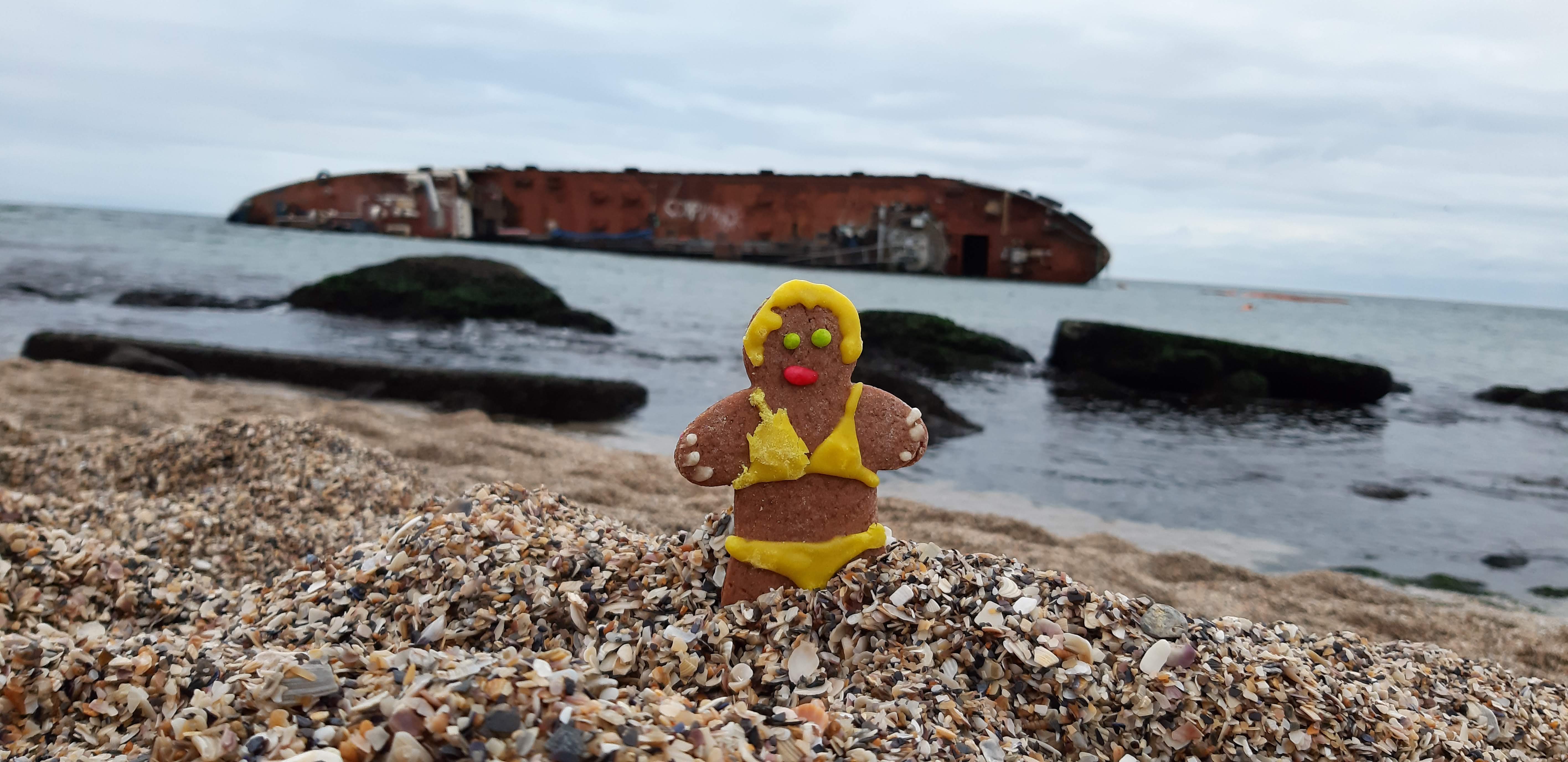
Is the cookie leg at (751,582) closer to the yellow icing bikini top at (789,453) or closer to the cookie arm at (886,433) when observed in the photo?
the yellow icing bikini top at (789,453)

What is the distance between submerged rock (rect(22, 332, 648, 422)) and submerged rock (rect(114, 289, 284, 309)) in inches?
314

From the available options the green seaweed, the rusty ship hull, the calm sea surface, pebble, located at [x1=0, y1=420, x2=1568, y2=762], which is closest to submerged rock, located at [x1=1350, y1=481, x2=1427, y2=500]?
the calm sea surface

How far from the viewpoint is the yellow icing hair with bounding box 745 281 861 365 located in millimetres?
2541

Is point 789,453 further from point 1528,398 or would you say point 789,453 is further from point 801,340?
point 1528,398

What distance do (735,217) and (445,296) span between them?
25.3 feet

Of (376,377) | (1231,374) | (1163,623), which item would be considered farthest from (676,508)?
(1231,374)

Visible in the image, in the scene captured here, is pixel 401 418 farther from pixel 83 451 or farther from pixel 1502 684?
pixel 1502 684

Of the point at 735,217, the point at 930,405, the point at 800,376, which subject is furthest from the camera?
the point at 735,217

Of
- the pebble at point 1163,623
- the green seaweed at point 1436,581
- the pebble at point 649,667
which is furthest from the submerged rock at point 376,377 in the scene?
the pebble at point 1163,623

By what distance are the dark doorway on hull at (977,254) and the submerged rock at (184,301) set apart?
15955 millimetres

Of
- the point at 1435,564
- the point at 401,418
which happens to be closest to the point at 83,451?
the point at 401,418

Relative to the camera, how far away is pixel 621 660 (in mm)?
2182

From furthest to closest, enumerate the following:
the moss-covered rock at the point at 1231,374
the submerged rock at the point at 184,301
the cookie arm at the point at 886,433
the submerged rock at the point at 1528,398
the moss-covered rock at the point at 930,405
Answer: the submerged rock at the point at 184,301 < the submerged rock at the point at 1528,398 < the moss-covered rock at the point at 1231,374 < the moss-covered rock at the point at 930,405 < the cookie arm at the point at 886,433

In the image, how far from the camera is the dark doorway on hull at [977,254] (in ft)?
67.2
